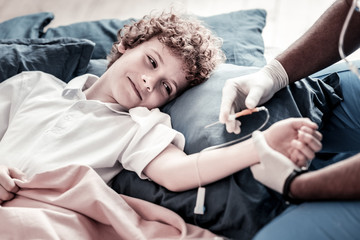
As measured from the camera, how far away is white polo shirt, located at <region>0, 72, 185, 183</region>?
1.13m

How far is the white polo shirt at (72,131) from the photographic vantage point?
1133mm

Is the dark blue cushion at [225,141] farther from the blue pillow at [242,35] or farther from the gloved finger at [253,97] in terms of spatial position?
the blue pillow at [242,35]

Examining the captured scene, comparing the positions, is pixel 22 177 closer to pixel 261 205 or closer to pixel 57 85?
pixel 57 85

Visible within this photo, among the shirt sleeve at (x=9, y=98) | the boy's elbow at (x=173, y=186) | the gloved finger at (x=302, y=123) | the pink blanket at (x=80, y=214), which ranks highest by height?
the gloved finger at (x=302, y=123)

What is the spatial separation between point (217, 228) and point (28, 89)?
34.6 inches

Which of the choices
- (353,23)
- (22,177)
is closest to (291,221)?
(353,23)

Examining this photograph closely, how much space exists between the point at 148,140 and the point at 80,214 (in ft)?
0.99

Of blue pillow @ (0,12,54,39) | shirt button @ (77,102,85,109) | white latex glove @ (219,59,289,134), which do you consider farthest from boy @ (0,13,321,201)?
blue pillow @ (0,12,54,39)

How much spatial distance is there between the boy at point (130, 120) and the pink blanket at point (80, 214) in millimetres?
76

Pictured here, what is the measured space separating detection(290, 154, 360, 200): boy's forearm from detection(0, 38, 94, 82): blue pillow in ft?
3.40

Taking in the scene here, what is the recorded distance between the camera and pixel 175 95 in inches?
54.1

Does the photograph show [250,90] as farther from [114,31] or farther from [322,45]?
[114,31]

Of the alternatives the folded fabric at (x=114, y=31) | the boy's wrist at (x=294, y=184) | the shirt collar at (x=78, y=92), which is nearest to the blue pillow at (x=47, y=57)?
the shirt collar at (x=78, y=92)

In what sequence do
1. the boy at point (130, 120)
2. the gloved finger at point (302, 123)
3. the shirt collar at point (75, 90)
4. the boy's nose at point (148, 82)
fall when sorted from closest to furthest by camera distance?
the gloved finger at point (302, 123) < the boy at point (130, 120) < the boy's nose at point (148, 82) < the shirt collar at point (75, 90)
